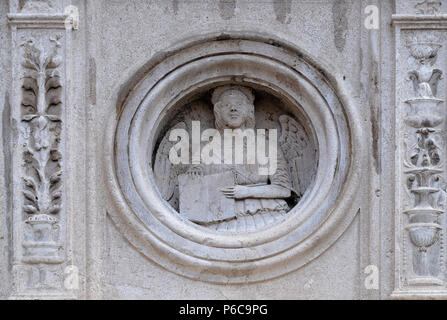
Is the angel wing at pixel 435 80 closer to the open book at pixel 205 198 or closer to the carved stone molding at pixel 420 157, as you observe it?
→ the carved stone molding at pixel 420 157

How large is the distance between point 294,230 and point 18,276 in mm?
2197

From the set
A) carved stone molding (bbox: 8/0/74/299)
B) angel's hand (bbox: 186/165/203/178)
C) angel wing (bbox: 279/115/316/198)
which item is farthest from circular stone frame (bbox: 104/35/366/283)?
carved stone molding (bbox: 8/0/74/299)

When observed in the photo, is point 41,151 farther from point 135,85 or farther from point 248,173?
point 248,173

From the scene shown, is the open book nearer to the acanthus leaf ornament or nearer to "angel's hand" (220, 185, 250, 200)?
"angel's hand" (220, 185, 250, 200)

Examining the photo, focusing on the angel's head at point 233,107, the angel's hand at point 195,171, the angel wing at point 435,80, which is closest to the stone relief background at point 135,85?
the angel wing at point 435,80

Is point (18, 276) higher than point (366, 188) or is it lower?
lower

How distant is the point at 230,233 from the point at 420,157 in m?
1.63

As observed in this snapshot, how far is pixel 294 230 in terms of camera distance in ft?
34.1

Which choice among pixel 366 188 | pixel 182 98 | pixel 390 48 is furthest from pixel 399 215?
pixel 182 98

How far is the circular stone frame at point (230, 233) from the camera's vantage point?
10.3m

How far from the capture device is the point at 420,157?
10406 millimetres

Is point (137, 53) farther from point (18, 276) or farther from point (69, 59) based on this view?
point (18, 276)

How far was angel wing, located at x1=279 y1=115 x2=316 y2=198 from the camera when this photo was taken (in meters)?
10.9
